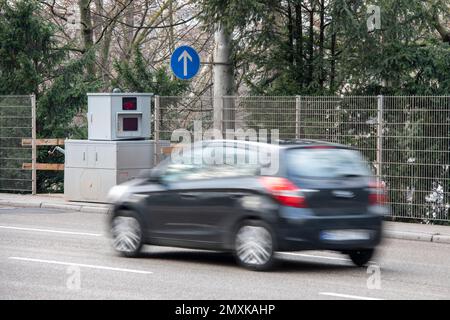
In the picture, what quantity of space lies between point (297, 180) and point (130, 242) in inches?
114

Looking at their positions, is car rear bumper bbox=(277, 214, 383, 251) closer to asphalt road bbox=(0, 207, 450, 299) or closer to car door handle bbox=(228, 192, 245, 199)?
asphalt road bbox=(0, 207, 450, 299)

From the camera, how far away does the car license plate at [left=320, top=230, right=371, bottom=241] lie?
42.0ft

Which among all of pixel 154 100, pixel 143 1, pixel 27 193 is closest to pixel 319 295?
pixel 154 100

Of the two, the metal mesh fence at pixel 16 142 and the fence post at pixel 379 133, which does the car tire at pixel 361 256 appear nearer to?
the fence post at pixel 379 133

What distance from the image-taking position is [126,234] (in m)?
14.6

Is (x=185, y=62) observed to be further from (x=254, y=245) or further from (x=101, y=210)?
(x=254, y=245)

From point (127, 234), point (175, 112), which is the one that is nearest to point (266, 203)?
point (127, 234)

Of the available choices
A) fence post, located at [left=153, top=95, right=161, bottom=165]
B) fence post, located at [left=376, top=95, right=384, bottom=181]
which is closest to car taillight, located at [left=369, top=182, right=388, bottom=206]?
fence post, located at [left=376, top=95, right=384, bottom=181]

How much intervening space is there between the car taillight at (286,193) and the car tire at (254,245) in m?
0.38

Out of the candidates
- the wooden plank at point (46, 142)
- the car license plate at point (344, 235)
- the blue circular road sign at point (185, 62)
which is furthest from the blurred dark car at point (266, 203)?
the wooden plank at point (46, 142)

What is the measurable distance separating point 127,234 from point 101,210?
8.25 meters

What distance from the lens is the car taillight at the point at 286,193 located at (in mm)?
12711

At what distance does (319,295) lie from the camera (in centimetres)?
1106

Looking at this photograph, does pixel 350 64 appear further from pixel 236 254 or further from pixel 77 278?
pixel 77 278
